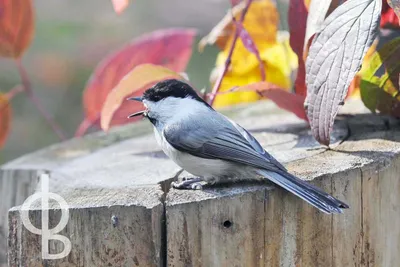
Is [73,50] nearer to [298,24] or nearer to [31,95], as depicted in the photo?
[31,95]

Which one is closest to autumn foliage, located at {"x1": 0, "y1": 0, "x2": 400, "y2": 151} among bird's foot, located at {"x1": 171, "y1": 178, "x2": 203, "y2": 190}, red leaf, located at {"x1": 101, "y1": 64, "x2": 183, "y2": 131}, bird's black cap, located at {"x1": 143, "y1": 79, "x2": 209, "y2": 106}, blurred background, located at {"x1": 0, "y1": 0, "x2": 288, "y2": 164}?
red leaf, located at {"x1": 101, "y1": 64, "x2": 183, "y2": 131}

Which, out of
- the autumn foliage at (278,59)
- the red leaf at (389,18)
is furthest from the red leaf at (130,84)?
the red leaf at (389,18)

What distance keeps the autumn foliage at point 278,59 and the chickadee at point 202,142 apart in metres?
0.13

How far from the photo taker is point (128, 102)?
96.7 inches

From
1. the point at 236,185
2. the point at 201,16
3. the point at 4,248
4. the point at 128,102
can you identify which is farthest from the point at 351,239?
the point at 201,16

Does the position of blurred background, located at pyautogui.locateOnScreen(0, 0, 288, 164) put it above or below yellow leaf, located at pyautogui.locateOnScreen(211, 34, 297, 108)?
above

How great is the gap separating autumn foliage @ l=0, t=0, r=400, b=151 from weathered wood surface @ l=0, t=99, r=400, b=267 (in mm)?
157

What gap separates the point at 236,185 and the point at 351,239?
1.04 feet

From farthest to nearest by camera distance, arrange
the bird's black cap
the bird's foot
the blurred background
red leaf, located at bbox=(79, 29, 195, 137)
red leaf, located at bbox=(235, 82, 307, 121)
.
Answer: the blurred background, red leaf, located at bbox=(79, 29, 195, 137), red leaf, located at bbox=(235, 82, 307, 121), the bird's black cap, the bird's foot

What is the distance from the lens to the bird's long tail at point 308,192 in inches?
67.3

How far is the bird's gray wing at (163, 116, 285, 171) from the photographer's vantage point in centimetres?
188

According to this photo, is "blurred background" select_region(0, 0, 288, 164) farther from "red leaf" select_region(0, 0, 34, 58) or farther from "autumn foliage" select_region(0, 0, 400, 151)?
"red leaf" select_region(0, 0, 34, 58)

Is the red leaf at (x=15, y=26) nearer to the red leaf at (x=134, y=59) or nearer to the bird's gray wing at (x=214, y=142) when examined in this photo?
the red leaf at (x=134, y=59)

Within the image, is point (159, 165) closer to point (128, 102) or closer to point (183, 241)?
point (128, 102)
